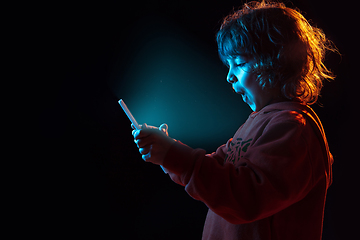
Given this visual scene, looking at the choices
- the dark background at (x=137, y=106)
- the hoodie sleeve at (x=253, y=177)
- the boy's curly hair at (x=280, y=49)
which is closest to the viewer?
the hoodie sleeve at (x=253, y=177)

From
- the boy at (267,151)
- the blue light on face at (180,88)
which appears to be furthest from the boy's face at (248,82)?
the blue light on face at (180,88)

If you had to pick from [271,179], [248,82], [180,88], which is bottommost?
[271,179]

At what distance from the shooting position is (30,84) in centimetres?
90

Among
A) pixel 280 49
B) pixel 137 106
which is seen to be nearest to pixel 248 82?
pixel 280 49

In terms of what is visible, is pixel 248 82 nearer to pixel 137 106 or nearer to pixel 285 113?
pixel 285 113

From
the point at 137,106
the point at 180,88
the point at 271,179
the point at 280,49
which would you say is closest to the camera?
the point at 271,179

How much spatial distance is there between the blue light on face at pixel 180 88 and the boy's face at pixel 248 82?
50cm

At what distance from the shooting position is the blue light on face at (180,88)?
99cm

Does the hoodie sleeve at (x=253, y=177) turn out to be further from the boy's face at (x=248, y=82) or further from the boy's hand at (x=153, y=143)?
the boy's face at (x=248, y=82)

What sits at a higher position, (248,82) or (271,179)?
(248,82)

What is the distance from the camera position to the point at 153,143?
0.39m

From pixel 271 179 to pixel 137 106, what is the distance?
690 mm

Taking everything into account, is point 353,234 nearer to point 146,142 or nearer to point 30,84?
point 146,142

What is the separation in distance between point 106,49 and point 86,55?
0.08 m
